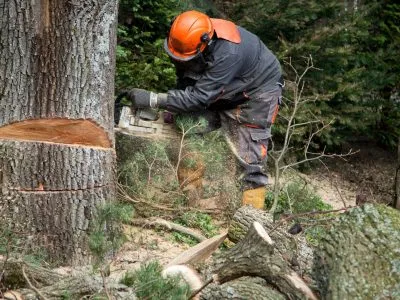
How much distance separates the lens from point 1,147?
453 cm

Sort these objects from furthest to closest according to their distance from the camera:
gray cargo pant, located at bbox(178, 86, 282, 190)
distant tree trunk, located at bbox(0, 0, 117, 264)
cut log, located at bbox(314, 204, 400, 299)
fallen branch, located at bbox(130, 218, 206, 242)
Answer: gray cargo pant, located at bbox(178, 86, 282, 190), fallen branch, located at bbox(130, 218, 206, 242), distant tree trunk, located at bbox(0, 0, 117, 264), cut log, located at bbox(314, 204, 400, 299)

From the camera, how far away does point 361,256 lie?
353 cm

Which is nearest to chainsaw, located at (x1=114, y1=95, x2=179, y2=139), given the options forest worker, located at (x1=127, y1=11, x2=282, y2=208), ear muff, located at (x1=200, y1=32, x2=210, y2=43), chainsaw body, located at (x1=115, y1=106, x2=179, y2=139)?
chainsaw body, located at (x1=115, y1=106, x2=179, y2=139)

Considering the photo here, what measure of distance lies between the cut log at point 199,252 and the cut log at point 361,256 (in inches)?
48.2

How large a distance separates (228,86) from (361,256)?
2.88m

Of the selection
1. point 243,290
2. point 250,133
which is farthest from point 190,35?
point 243,290

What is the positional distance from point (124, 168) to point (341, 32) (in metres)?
3.89

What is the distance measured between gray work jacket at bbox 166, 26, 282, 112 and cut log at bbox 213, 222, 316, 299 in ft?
6.31

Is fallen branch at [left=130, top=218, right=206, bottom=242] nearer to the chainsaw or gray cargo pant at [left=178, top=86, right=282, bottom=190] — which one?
the chainsaw

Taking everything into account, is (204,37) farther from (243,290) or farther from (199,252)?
(243,290)

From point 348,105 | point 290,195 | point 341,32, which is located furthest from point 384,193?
point 290,195

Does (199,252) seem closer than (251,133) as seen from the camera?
Yes

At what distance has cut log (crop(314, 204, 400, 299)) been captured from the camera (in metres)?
3.42

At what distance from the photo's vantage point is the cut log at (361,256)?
3.42m
